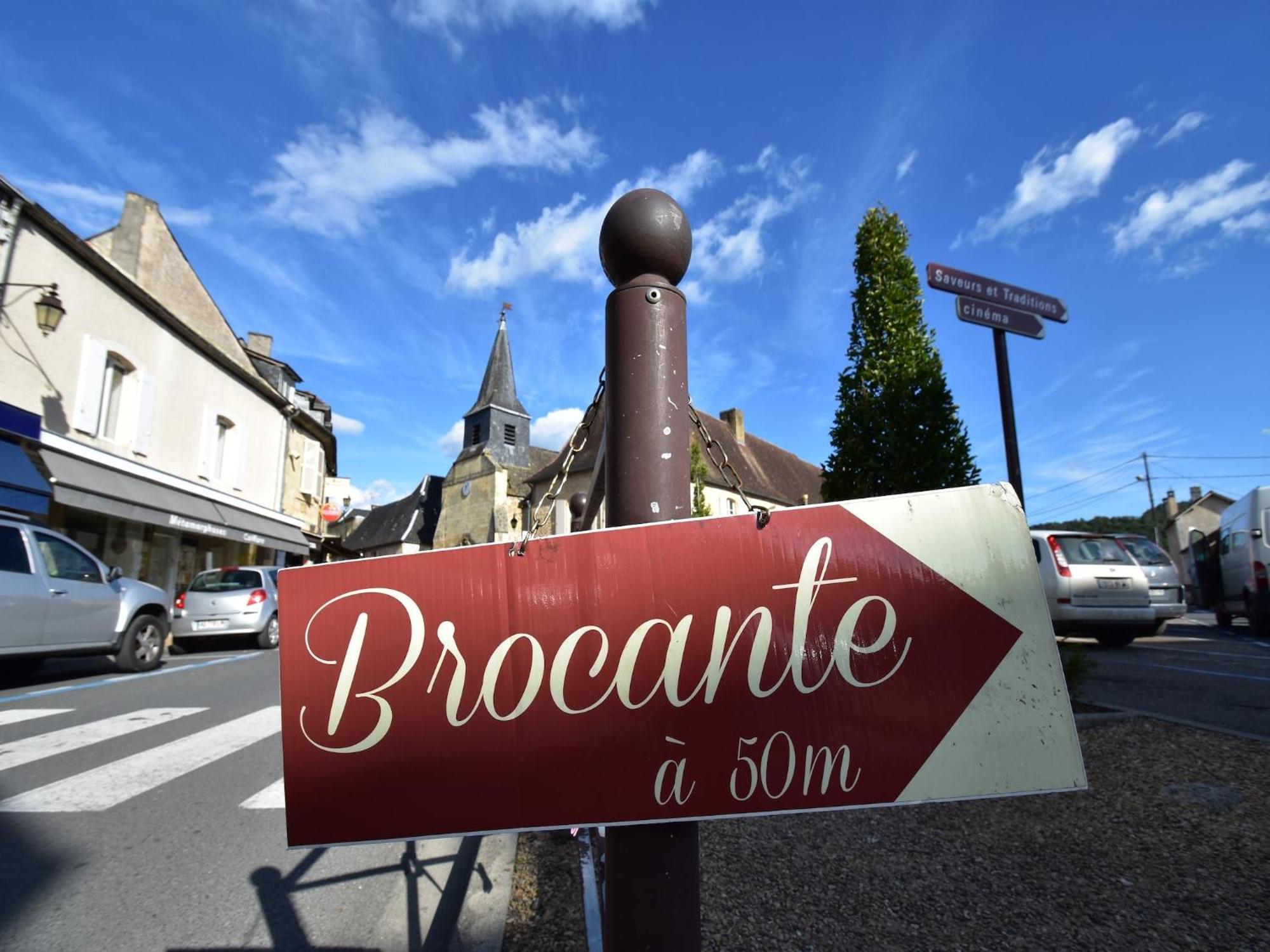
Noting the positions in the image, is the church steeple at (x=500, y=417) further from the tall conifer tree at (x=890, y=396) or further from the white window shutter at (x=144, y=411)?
Answer: the tall conifer tree at (x=890, y=396)

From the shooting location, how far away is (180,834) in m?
3.17

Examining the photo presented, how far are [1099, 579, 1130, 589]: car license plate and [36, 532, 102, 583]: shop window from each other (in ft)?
36.5

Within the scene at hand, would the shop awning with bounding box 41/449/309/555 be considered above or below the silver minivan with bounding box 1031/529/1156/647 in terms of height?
above

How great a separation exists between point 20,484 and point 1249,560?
61.3 feet

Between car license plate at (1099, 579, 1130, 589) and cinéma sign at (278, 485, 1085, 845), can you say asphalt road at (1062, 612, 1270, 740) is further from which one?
cinéma sign at (278, 485, 1085, 845)

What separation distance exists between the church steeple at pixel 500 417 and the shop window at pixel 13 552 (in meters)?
36.4

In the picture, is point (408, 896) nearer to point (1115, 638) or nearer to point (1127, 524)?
point (1115, 638)

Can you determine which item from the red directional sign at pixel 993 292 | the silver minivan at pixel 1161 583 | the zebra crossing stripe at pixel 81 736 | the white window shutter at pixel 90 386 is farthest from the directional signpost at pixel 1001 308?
the white window shutter at pixel 90 386

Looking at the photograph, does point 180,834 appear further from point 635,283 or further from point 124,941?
point 635,283

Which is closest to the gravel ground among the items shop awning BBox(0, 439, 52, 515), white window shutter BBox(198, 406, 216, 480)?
shop awning BBox(0, 439, 52, 515)

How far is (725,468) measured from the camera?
151cm

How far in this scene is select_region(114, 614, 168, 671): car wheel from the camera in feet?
25.5

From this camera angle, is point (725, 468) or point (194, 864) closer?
point (725, 468)

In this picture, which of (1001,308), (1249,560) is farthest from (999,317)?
(1249,560)
